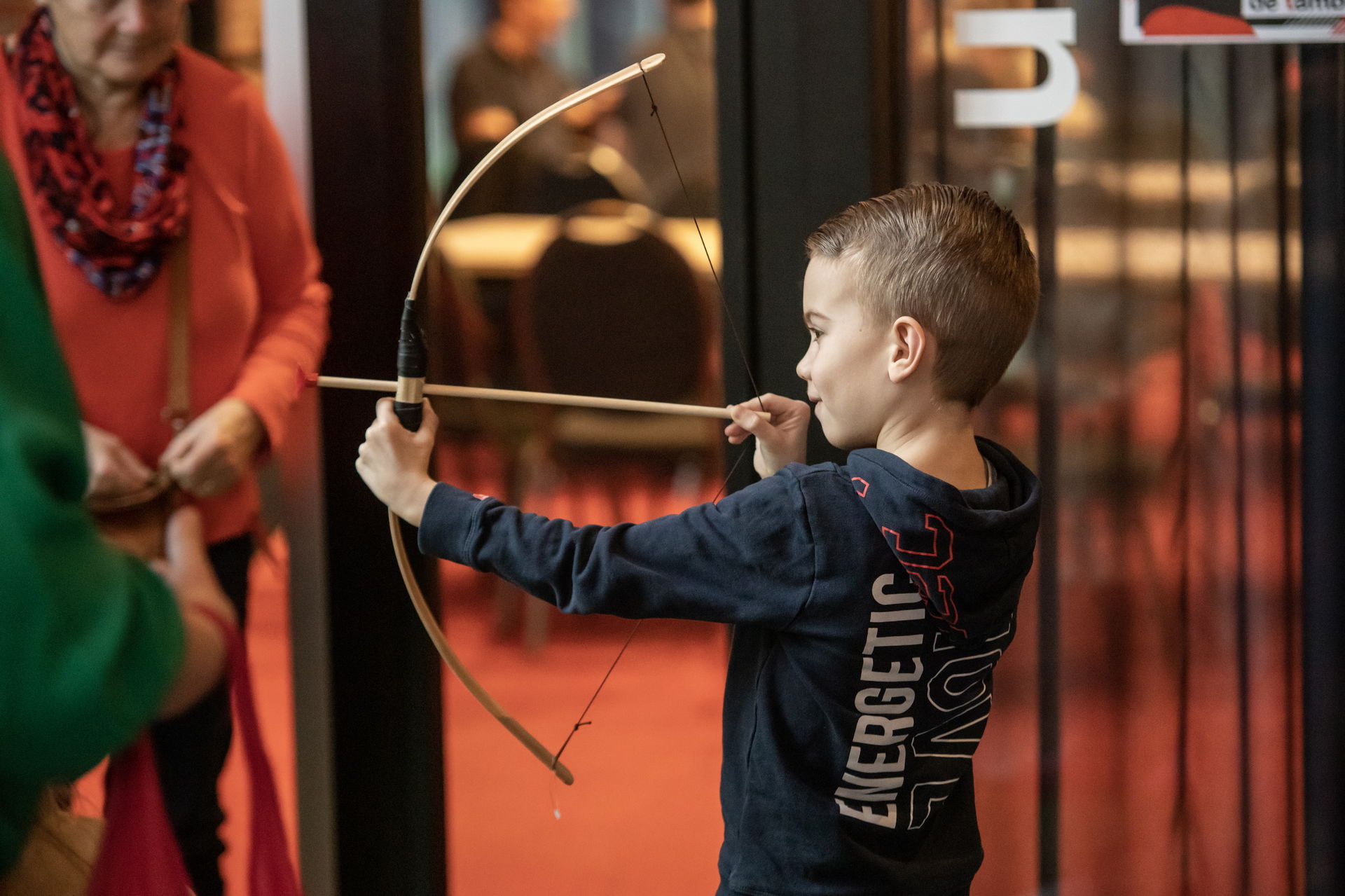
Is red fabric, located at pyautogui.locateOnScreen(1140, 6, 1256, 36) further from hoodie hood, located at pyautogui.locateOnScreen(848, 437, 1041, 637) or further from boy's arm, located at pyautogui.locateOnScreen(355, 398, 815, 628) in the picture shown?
boy's arm, located at pyautogui.locateOnScreen(355, 398, 815, 628)

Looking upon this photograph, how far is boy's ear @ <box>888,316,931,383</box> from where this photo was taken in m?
0.98

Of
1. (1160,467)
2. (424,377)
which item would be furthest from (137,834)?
(1160,467)

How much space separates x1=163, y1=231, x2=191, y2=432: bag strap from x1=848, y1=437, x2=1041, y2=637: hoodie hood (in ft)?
2.41

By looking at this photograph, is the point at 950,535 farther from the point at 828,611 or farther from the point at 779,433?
the point at 779,433

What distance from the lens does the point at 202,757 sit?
1406 millimetres

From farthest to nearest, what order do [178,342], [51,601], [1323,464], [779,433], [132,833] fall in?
[1323,464] → [178,342] → [779,433] → [132,833] → [51,601]

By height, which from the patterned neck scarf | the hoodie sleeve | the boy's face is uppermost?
the patterned neck scarf

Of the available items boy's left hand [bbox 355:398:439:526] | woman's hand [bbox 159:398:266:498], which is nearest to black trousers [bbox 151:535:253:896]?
woman's hand [bbox 159:398:266:498]

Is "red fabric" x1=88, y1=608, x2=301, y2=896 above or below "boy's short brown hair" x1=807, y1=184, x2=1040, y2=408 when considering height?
below

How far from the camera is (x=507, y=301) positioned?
5.15ft

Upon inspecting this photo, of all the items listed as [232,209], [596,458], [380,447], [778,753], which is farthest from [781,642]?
[232,209]

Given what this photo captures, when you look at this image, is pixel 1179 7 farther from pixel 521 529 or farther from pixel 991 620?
pixel 521 529

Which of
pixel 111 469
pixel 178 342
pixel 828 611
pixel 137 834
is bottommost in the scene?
pixel 137 834

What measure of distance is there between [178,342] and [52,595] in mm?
719
